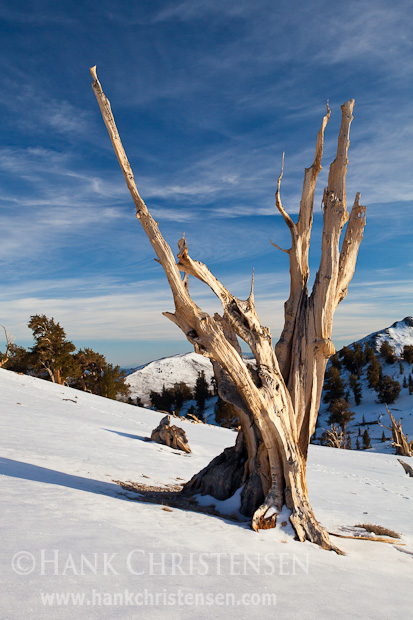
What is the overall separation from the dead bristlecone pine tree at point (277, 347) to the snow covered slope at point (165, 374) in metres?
93.4

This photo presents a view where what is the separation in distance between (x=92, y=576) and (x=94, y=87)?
5.42 m

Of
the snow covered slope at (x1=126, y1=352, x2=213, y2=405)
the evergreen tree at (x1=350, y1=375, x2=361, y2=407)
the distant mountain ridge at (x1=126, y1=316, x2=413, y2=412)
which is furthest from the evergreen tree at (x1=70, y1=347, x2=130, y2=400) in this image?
the snow covered slope at (x1=126, y1=352, x2=213, y2=405)

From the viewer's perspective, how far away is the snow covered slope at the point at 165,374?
106m

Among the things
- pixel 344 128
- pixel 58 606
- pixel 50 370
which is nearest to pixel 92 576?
pixel 58 606

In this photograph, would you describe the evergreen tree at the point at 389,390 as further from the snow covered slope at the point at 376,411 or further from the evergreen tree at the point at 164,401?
the evergreen tree at the point at 164,401

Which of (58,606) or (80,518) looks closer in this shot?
(58,606)

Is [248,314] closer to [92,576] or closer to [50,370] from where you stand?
[92,576]

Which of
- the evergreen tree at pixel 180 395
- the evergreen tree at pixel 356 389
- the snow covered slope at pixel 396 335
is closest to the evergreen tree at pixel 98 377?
the evergreen tree at pixel 180 395

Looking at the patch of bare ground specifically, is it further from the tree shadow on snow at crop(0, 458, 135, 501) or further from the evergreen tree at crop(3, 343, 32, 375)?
the evergreen tree at crop(3, 343, 32, 375)

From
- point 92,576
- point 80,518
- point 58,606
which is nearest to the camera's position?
point 58,606

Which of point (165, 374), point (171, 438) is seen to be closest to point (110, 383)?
point (171, 438)

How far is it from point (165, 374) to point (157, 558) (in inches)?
4513

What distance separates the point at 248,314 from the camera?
5832 mm

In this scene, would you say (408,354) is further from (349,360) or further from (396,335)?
(396,335)
